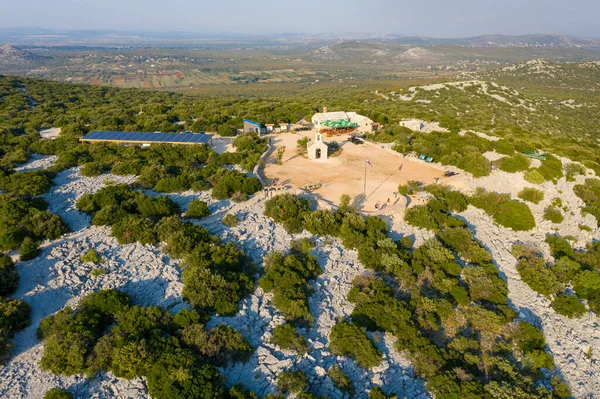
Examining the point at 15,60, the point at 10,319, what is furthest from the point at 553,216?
the point at 15,60

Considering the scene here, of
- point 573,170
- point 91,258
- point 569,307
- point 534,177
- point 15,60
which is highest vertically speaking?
point 15,60

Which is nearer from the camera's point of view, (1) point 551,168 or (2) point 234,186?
(2) point 234,186

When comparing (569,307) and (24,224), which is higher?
(24,224)

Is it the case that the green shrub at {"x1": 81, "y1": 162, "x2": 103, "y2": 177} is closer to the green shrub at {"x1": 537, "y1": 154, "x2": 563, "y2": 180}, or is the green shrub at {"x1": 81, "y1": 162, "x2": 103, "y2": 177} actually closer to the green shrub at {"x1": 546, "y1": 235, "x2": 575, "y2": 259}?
the green shrub at {"x1": 546, "y1": 235, "x2": 575, "y2": 259}

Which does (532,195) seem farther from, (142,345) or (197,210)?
(142,345)

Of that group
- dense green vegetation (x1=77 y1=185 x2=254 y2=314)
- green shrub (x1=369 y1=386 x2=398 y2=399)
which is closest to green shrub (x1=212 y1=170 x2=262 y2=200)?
dense green vegetation (x1=77 y1=185 x2=254 y2=314)

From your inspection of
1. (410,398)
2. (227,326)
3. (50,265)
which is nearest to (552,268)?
(410,398)

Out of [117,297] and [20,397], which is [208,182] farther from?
[20,397]
